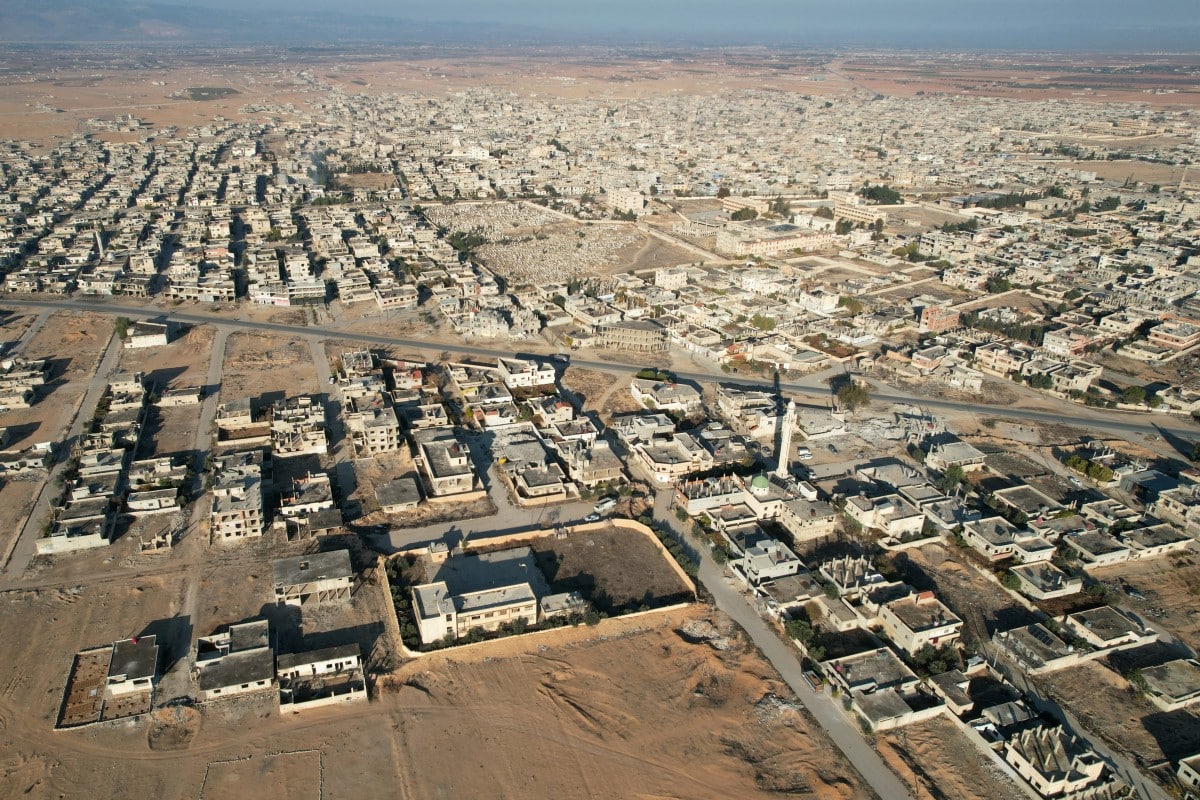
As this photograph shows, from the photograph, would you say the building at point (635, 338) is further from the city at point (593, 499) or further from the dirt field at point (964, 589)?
the dirt field at point (964, 589)

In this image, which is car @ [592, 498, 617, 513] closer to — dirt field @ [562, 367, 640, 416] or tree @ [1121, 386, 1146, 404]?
dirt field @ [562, 367, 640, 416]

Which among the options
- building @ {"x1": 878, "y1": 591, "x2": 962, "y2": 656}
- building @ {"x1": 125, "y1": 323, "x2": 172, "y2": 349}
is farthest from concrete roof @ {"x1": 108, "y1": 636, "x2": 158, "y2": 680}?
building @ {"x1": 125, "y1": 323, "x2": 172, "y2": 349}

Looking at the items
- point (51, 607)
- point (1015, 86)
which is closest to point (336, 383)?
point (51, 607)

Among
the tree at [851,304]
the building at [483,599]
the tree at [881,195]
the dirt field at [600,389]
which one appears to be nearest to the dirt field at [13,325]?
the dirt field at [600,389]

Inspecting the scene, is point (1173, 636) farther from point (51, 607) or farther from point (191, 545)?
point (51, 607)

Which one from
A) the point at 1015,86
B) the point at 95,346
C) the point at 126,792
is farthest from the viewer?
the point at 1015,86
